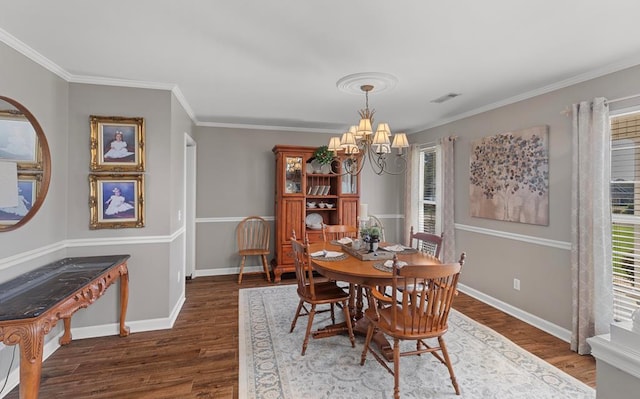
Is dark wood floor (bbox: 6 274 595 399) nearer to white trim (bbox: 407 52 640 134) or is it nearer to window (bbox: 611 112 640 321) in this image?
window (bbox: 611 112 640 321)

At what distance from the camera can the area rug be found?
2102mm

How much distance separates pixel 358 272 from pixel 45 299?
79.8 inches

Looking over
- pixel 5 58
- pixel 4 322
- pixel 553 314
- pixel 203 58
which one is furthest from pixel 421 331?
pixel 5 58

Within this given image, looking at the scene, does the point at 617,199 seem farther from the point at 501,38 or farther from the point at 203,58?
the point at 203,58

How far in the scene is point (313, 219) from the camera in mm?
5109

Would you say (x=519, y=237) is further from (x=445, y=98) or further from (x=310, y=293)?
(x=310, y=293)

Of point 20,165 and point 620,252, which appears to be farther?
point 620,252

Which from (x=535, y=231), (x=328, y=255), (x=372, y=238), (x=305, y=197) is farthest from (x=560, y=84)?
(x=305, y=197)

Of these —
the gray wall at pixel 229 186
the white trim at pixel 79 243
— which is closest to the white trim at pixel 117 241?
the white trim at pixel 79 243

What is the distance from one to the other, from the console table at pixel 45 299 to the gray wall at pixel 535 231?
4.08 meters

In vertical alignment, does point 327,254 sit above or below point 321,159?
below

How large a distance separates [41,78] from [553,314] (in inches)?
202

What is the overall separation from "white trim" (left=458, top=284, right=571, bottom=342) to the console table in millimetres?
4066

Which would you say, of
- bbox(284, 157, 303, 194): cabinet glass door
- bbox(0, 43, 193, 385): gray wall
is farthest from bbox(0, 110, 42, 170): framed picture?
bbox(284, 157, 303, 194): cabinet glass door
